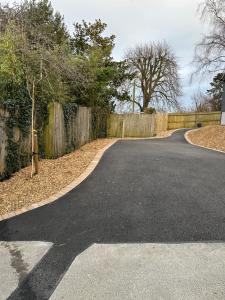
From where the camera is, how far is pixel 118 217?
507 centimetres

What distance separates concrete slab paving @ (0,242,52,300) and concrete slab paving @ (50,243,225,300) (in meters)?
0.45

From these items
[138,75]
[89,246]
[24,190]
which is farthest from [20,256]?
[138,75]

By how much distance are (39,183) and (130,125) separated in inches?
564

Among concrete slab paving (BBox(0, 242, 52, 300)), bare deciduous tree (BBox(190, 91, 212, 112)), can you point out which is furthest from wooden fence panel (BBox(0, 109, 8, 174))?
bare deciduous tree (BBox(190, 91, 212, 112))

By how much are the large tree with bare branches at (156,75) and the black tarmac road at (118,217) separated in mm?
28324

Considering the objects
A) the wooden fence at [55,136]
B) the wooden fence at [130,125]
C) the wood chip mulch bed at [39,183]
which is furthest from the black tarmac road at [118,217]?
the wooden fence at [130,125]

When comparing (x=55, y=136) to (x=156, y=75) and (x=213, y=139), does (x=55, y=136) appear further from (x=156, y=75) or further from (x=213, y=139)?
(x=156, y=75)

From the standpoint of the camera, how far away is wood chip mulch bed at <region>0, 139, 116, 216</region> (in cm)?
596

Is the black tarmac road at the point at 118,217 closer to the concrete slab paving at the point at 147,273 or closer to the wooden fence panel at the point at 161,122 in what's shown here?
the concrete slab paving at the point at 147,273

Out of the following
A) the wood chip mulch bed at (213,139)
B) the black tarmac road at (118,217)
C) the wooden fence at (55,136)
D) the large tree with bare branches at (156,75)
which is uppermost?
the large tree with bare branches at (156,75)

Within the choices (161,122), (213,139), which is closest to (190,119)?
(161,122)

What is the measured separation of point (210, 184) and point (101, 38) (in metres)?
18.1

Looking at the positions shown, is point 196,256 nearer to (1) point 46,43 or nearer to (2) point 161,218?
(2) point 161,218

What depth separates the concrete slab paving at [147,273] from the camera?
3.10 metres
